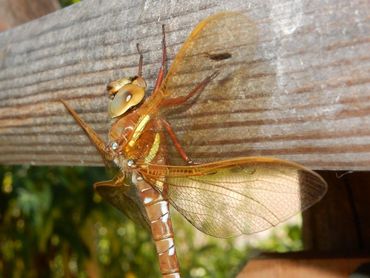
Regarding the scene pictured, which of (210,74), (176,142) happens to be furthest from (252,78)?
(176,142)

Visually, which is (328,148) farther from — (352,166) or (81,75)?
(81,75)

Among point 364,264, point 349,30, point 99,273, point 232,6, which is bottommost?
point 364,264

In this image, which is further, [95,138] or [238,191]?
[95,138]

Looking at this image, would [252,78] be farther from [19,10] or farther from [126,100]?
[19,10]

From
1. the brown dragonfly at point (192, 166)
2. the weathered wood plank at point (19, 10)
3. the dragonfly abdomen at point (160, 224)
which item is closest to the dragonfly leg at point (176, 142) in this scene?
the brown dragonfly at point (192, 166)

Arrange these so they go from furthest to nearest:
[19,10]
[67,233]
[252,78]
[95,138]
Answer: [67,233]
[19,10]
[95,138]
[252,78]

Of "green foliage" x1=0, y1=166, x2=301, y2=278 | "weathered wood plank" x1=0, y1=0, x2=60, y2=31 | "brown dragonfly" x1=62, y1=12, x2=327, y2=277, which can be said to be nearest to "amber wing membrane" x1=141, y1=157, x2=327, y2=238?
"brown dragonfly" x1=62, y1=12, x2=327, y2=277

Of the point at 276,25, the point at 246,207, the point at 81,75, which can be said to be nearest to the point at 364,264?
the point at 246,207

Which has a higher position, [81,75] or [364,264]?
[81,75]
